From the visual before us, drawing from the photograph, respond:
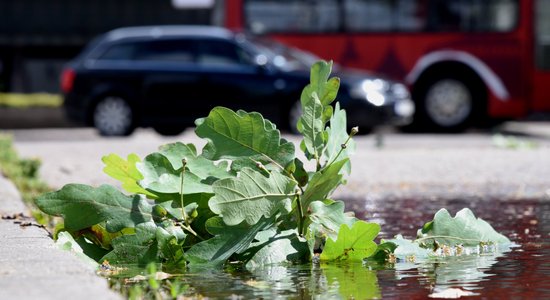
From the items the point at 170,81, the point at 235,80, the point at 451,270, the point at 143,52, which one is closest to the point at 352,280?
the point at 451,270

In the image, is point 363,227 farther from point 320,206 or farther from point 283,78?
point 283,78

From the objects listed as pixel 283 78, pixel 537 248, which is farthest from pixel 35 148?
pixel 537 248

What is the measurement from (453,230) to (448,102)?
15.7m

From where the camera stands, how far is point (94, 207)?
533cm

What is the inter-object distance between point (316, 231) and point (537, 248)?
3.42ft

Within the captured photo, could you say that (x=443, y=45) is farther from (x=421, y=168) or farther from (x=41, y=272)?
(x=41, y=272)

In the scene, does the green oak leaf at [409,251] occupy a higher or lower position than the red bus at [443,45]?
lower

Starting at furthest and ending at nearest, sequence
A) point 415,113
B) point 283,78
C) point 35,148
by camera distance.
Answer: point 415,113
point 283,78
point 35,148

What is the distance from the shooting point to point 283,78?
18547 mm

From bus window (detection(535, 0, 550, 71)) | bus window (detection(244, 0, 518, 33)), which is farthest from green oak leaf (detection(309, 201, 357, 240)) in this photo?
bus window (detection(535, 0, 550, 71))

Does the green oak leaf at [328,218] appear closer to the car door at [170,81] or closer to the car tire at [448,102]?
the car door at [170,81]

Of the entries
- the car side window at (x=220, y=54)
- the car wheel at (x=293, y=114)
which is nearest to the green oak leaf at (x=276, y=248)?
the car wheel at (x=293, y=114)

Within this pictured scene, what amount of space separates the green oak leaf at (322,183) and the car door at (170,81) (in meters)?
13.7

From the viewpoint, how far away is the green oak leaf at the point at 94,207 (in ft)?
17.4
